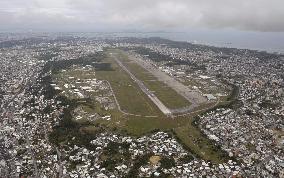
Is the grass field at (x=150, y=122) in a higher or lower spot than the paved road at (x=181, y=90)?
lower

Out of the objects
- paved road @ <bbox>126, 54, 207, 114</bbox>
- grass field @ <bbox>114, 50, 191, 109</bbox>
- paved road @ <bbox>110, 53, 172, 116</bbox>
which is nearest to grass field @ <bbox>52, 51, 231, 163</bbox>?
grass field @ <bbox>114, 50, 191, 109</bbox>

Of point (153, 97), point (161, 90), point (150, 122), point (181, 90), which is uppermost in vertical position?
point (181, 90)

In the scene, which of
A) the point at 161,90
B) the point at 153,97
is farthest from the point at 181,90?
the point at 153,97

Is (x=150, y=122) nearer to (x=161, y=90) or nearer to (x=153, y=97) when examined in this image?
(x=153, y=97)

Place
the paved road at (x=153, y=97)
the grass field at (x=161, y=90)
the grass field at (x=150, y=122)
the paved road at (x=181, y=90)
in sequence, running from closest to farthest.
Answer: the grass field at (x=150, y=122), the paved road at (x=153, y=97), the paved road at (x=181, y=90), the grass field at (x=161, y=90)

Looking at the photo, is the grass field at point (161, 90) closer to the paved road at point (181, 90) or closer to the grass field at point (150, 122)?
the grass field at point (150, 122)

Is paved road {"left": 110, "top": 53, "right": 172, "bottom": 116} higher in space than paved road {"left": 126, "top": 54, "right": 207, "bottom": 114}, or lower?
lower

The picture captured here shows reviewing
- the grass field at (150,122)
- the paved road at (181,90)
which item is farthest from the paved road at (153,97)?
the paved road at (181,90)

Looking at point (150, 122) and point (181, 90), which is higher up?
point (181, 90)

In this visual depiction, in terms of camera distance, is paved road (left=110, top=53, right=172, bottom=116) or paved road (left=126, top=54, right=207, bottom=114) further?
paved road (left=126, top=54, right=207, bottom=114)

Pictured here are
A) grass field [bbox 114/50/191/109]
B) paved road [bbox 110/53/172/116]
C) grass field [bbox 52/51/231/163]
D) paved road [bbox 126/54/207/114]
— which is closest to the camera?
grass field [bbox 52/51/231/163]

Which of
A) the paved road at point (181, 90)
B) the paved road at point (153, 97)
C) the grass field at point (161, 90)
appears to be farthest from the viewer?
the grass field at point (161, 90)

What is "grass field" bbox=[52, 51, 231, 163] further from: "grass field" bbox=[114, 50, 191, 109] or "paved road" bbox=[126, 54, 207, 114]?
"paved road" bbox=[126, 54, 207, 114]

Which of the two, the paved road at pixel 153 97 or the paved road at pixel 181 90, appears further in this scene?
the paved road at pixel 181 90
